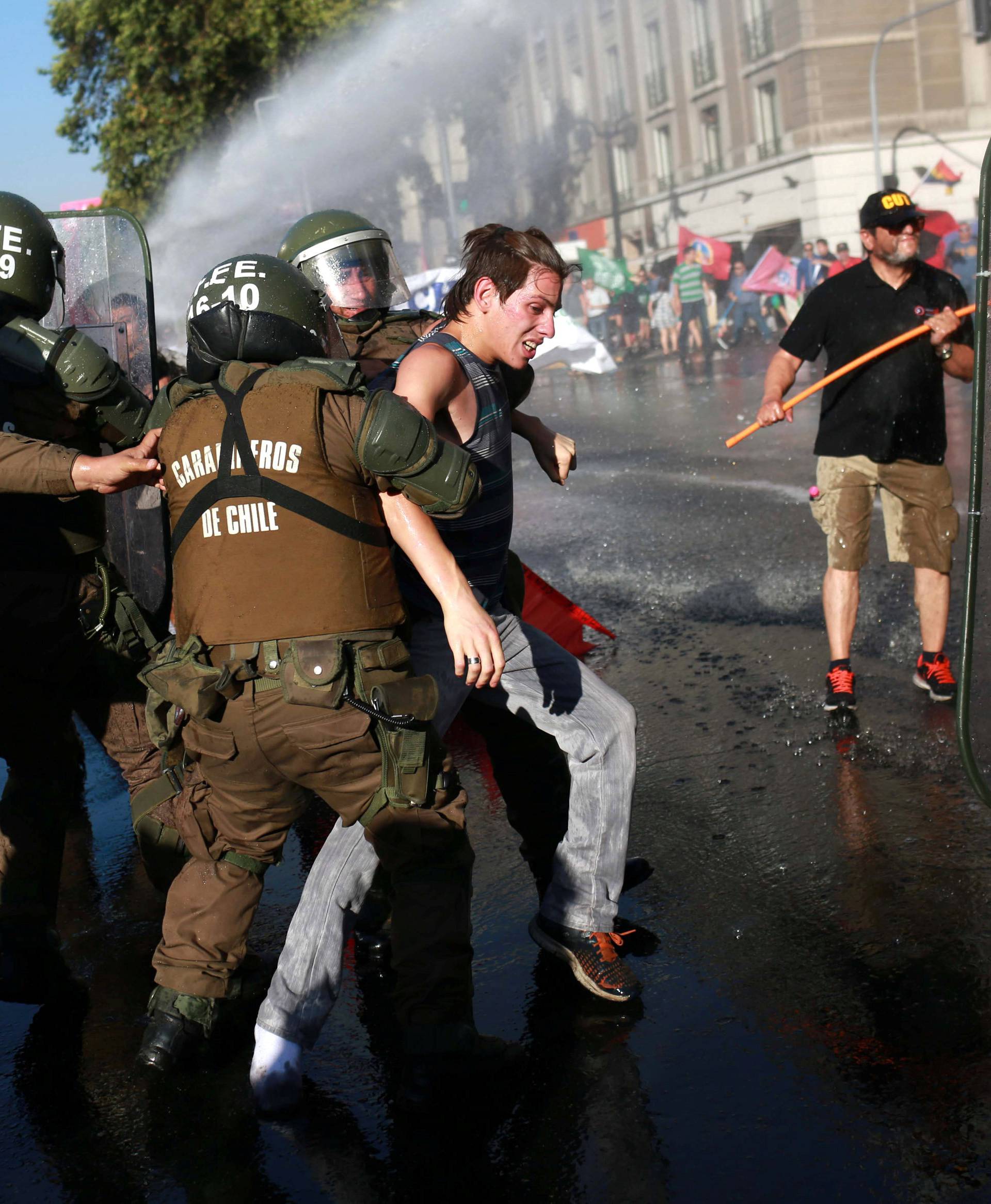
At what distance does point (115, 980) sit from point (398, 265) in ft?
6.66

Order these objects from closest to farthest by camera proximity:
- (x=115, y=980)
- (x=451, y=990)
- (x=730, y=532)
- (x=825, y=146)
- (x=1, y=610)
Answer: (x=451, y=990), (x=1, y=610), (x=115, y=980), (x=730, y=532), (x=825, y=146)

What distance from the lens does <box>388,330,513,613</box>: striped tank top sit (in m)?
2.90

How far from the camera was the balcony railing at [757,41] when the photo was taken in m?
28.7

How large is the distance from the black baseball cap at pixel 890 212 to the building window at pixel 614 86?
947 inches

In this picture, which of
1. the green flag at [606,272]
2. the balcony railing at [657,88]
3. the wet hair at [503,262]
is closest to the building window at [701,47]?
the balcony railing at [657,88]

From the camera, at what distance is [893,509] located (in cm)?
494

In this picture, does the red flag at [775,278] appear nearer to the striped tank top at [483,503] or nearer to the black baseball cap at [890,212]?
the black baseball cap at [890,212]

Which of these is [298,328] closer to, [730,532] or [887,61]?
[730,532]

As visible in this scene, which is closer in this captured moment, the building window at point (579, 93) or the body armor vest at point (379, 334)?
the body armor vest at point (379, 334)

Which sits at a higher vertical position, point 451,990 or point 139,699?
point 139,699

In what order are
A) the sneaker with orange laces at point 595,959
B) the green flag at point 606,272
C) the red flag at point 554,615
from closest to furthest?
1. the sneaker with orange laces at point 595,959
2. the red flag at point 554,615
3. the green flag at point 606,272

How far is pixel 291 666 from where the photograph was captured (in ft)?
8.34

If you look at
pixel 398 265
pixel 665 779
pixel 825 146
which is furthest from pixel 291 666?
pixel 825 146

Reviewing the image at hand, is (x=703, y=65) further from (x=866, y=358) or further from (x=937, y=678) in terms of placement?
(x=937, y=678)
